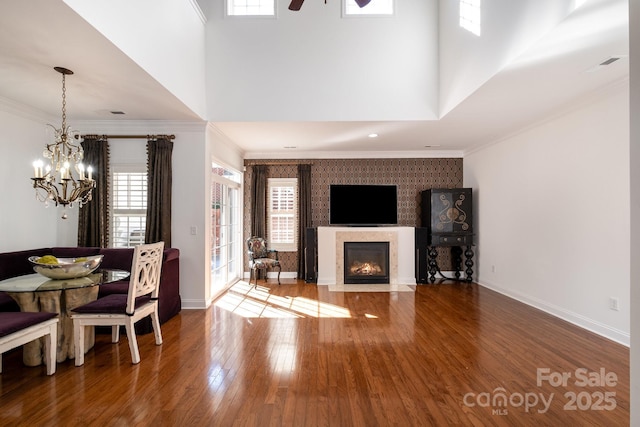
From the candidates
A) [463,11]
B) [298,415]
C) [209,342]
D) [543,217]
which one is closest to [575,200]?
[543,217]

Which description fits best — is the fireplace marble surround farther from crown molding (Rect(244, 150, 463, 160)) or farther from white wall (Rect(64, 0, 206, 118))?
white wall (Rect(64, 0, 206, 118))

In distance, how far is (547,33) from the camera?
246cm

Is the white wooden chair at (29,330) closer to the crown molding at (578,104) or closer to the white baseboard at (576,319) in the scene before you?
the white baseboard at (576,319)

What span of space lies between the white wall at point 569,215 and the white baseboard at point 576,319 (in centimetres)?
1

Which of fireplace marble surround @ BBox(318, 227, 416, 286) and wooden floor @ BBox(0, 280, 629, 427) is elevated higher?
fireplace marble surround @ BBox(318, 227, 416, 286)

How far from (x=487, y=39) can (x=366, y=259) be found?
4.19m

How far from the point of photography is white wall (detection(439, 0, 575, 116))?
2.55m

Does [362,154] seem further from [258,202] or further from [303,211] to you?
[258,202]

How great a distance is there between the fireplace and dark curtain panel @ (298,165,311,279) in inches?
34.5

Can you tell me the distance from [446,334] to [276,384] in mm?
2036

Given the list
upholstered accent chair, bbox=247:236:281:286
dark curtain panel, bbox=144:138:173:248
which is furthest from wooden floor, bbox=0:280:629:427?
upholstered accent chair, bbox=247:236:281:286

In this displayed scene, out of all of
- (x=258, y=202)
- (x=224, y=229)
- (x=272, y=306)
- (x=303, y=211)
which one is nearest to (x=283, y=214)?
(x=303, y=211)

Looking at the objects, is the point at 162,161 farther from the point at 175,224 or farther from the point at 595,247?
the point at 595,247

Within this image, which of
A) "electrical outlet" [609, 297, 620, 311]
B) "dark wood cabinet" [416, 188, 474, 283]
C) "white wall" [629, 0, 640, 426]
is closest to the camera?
"white wall" [629, 0, 640, 426]
